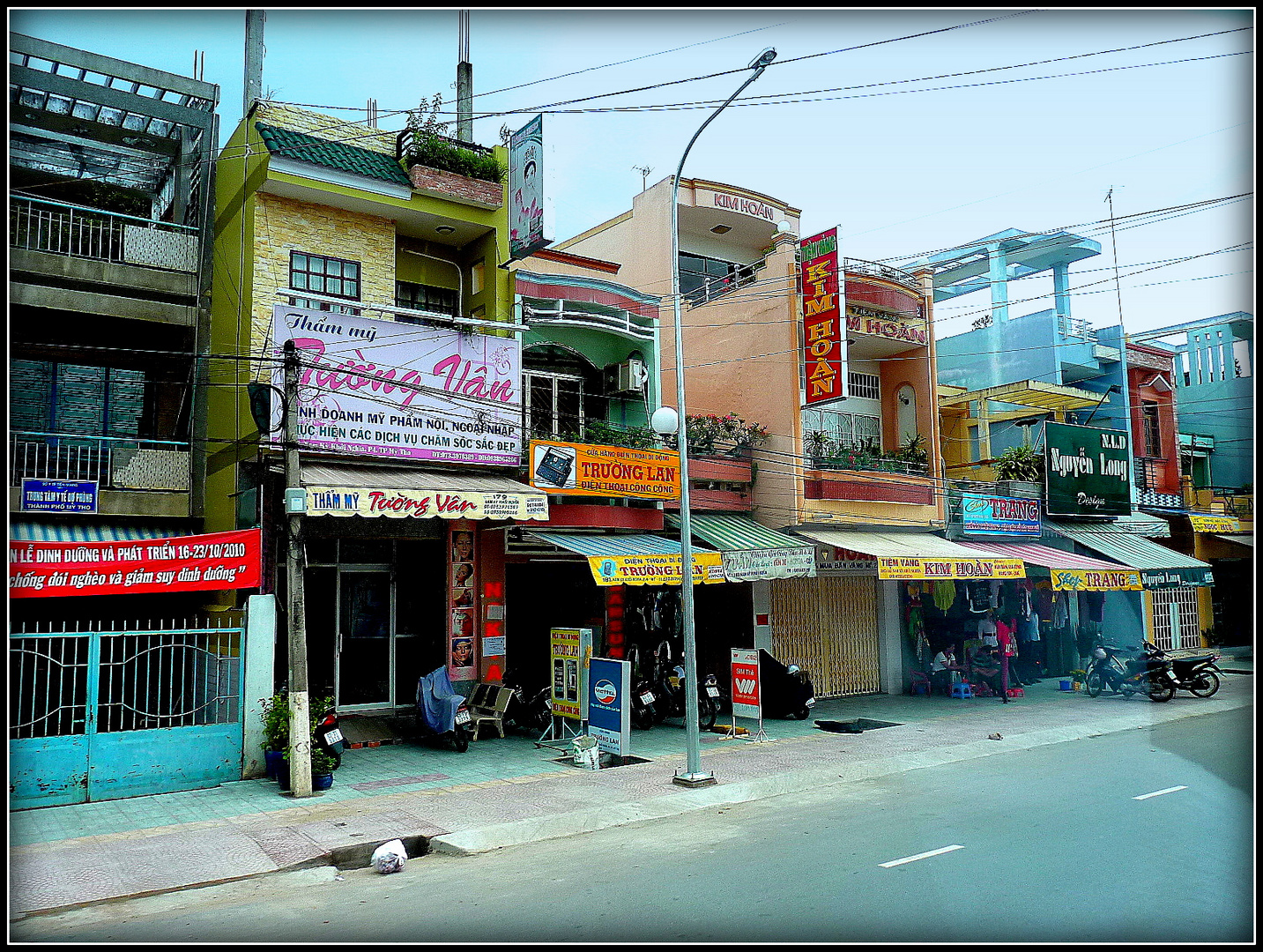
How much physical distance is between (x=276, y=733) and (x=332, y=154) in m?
9.20

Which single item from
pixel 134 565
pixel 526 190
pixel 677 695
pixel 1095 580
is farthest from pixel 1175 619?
pixel 134 565

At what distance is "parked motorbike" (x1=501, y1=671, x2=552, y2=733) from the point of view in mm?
15633

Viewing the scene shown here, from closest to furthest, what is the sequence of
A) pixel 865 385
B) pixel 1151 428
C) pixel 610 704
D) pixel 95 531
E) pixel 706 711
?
pixel 610 704, pixel 95 531, pixel 706 711, pixel 865 385, pixel 1151 428

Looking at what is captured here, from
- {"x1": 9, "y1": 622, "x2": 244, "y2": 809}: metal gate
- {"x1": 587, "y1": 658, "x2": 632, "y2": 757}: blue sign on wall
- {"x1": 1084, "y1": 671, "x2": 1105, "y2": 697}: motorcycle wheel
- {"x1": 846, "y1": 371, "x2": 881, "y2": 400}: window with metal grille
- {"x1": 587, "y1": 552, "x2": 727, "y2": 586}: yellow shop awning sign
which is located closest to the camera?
{"x1": 9, "y1": 622, "x2": 244, "y2": 809}: metal gate

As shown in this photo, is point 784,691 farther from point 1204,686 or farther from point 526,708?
point 1204,686

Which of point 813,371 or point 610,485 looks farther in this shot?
point 813,371

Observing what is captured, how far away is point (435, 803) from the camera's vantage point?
1116 centimetres

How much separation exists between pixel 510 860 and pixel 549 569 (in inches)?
369

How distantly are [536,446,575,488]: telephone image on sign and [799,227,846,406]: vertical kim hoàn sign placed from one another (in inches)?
231

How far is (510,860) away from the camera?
888 cm

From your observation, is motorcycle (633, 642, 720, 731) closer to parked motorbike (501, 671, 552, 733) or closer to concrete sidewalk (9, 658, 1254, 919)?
concrete sidewalk (9, 658, 1254, 919)

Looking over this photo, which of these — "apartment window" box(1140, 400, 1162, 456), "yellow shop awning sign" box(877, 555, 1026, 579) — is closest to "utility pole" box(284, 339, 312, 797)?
"yellow shop awning sign" box(877, 555, 1026, 579)

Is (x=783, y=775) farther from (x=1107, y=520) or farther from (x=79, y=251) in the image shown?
(x=1107, y=520)

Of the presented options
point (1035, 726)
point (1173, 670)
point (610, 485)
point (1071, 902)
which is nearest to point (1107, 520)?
point (1173, 670)
